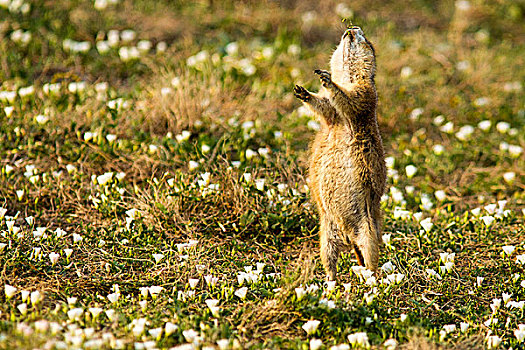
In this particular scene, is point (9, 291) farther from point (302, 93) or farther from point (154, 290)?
point (302, 93)

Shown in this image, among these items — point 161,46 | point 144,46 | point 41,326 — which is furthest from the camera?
point 161,46

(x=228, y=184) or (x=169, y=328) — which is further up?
(x=228, y=184)

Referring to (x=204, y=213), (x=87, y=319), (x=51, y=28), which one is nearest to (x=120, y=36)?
(x=51, y=28)

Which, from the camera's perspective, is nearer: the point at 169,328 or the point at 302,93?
the point at 169,328

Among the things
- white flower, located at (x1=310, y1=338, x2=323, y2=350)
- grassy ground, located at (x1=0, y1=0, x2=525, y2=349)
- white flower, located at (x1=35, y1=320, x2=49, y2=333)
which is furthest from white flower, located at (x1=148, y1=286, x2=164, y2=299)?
white flower, located at (x1=310, y1=338, x2=323, y2=350)

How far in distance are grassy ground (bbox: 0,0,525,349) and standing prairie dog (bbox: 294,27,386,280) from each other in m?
0.32

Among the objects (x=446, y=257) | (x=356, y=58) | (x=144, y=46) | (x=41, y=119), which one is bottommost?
(x=446, y=257)

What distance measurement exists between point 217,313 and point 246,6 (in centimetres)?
661

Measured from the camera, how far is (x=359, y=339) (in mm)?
3789

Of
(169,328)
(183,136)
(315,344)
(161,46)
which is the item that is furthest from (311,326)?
(161,46)

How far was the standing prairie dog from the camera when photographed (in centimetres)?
429

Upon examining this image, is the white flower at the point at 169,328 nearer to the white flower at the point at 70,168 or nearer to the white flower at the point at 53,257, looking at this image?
the white flower at the point at 53,257

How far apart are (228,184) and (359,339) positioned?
2.01m

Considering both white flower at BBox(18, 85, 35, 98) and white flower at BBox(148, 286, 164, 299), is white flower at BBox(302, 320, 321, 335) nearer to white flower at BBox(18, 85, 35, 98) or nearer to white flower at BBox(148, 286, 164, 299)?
white flower at BBox(148, 286, 164, 299)
